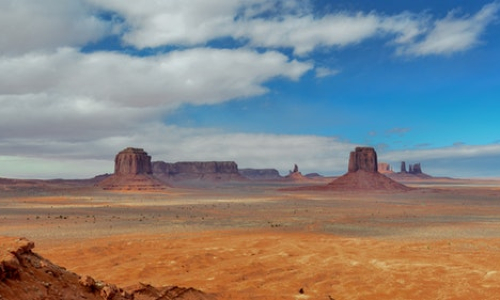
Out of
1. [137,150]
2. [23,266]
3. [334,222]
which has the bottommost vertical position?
[334,222]

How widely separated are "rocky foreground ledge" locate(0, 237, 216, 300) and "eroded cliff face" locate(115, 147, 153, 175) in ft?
435

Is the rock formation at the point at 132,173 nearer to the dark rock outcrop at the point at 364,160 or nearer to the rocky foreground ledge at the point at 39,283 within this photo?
the dark rock outcrop at the point at 364,160

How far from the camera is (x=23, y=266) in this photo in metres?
8.20

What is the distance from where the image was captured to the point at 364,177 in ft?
395

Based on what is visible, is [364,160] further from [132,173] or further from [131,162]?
[131,162]

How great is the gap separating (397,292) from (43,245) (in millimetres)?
20591

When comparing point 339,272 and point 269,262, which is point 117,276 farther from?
point 339,272

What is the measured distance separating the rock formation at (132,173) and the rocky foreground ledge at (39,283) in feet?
386

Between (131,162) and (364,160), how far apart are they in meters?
77.0

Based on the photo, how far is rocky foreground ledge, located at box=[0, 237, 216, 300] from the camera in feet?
24.1

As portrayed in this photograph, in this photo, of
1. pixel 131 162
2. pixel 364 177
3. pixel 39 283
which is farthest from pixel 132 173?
pixel 39 283

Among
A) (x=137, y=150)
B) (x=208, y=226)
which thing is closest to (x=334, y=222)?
(x=208, y=226)

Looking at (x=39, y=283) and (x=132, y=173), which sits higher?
(x=132, y=173)

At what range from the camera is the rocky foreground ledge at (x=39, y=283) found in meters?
7.34
